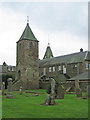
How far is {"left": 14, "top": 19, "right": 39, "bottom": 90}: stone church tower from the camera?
1945 inches

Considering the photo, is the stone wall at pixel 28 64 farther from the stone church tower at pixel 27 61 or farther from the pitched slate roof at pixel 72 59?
the pitched slate roof at pixel 72 59

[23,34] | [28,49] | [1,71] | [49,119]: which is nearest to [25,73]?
[28,49]

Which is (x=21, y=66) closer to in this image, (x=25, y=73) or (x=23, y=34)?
(x=25, y=73)

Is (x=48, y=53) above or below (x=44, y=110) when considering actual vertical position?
above

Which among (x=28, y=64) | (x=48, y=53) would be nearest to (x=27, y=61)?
(x=28, y=64)

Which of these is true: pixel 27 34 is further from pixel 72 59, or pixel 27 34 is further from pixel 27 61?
pixel 72 59

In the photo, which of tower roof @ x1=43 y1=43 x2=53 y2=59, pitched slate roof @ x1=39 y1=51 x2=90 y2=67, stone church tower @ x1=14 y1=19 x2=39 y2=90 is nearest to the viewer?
stone church tower @ x1=14 y1=19 x2=39 y2=90

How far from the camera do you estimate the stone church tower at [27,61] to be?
4941 cm

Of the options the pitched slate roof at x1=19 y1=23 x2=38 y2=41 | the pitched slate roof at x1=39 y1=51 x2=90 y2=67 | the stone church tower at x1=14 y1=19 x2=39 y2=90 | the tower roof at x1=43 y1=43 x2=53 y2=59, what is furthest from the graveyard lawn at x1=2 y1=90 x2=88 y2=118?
the tower roof at x1=43 y1=43 x2=53 y2=59

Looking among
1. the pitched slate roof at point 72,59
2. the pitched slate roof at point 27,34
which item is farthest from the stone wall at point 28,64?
the pitched slate roof at point 72,59

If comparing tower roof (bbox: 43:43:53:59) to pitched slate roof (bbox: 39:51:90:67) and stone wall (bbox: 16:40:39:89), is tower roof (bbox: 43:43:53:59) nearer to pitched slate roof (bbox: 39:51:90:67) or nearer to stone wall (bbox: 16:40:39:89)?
pitched slate roof (bbox: 39:51:90:67)

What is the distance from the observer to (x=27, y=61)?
1967 inches

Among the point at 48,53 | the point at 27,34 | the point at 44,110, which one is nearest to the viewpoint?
the point at 44,110

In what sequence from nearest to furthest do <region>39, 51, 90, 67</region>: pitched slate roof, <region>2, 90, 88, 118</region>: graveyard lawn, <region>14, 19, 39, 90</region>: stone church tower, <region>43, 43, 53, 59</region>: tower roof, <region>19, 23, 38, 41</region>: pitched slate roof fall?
<region>2, 90, 88, 118</region>: graveyard lawn < <region>14, 19, 39, 90</region>: stone church tower < <region>39, 51, 90, 67</region>: pitched slate roof < <region>19, 23, 38, 41</region>: pitched slate roof < <region>43, 43, 53, 59</region>: tower roof
